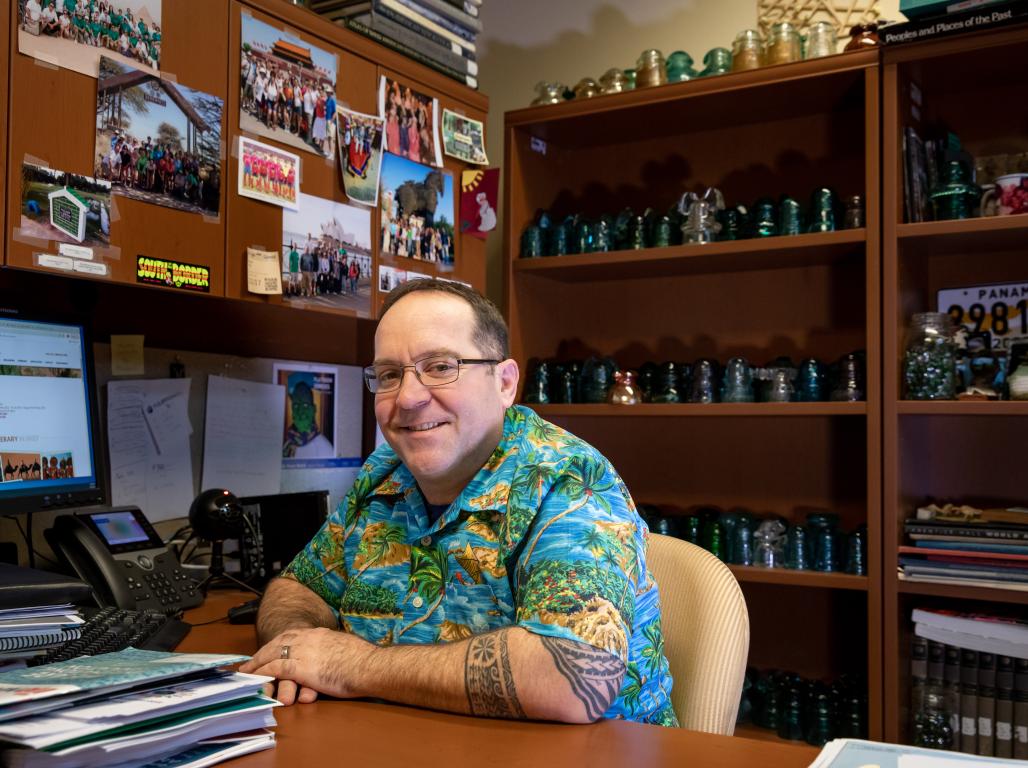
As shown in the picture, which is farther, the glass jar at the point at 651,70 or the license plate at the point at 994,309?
the glass jar at the point at 651,70

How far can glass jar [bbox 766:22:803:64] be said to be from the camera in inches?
93.4

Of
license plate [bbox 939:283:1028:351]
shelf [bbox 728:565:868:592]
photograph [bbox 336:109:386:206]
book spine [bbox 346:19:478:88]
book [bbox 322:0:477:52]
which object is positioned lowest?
shelf [bbox 728:565:868:592]

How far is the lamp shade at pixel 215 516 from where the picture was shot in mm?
1724

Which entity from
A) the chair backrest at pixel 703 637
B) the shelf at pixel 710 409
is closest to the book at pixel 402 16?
the shelf at pixel 710 409

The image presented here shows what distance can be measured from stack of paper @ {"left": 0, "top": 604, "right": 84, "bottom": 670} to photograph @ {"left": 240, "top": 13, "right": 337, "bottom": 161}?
3.23 feet

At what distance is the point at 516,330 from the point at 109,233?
1406 millimetres

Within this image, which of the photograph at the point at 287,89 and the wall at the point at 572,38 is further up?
the wall at the point at 572,38

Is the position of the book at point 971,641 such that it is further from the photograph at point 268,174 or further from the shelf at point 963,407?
the photograph at point 268,174

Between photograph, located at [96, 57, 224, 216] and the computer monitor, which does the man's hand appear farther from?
photograph, located at [96, 57, 224, 216]

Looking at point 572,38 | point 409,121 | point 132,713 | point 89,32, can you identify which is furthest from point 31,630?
point 572,38

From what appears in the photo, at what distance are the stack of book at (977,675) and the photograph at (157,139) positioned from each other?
6.09ft

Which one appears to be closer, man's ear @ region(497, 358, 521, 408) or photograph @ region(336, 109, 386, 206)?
man's ear @ region(497, 358, 521, 408)

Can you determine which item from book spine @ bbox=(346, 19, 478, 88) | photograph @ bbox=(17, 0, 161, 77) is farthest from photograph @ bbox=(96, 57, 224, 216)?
book spine @ bbox=(346, 19, 478, 88)

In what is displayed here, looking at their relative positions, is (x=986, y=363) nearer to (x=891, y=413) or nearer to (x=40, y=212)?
(x=891, y=413)
